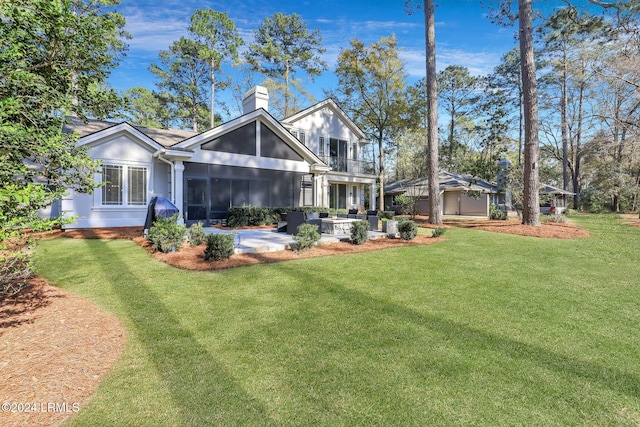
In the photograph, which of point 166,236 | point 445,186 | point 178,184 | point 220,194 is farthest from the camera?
point 445,186

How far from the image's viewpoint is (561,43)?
27.2 meters

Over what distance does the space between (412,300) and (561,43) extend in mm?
35074

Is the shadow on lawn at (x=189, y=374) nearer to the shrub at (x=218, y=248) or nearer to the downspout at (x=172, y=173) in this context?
→ the shrub at (x=218, y=248)

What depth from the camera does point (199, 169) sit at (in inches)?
543

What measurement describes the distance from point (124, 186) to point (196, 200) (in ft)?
9.76

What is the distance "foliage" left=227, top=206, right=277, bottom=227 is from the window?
4001 millimetres

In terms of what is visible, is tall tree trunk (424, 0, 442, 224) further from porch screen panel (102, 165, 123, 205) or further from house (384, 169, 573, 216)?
porch screen panel (102, 165, 123, 205)

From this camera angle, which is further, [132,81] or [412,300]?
[132,81]

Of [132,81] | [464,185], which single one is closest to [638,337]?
[464,185]

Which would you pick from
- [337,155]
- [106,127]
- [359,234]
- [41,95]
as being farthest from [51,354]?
[337,155]

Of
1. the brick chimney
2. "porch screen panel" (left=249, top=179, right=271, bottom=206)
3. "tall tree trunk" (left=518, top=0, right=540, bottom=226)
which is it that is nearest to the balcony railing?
the brick chimney

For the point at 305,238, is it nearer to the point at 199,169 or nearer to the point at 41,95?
the point at 41,95

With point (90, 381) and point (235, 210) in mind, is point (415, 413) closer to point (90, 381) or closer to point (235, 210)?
point (90, 381)

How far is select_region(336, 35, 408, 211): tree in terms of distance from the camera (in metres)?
22.8
